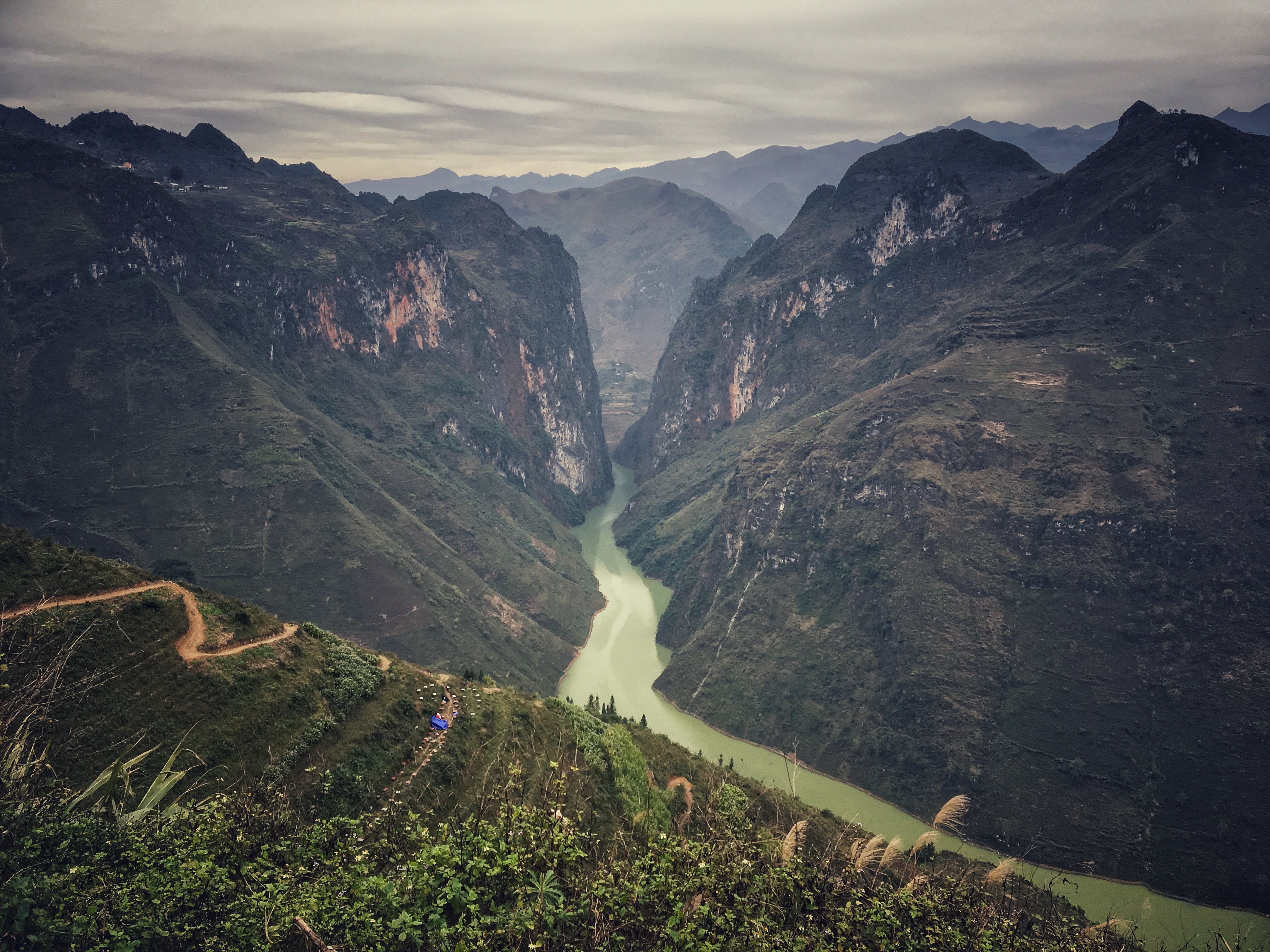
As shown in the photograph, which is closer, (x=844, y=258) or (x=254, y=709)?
(x=254, y=709)

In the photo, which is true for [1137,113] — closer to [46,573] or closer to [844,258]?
[844,258]

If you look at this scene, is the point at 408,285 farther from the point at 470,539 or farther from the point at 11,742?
the point at 11,742

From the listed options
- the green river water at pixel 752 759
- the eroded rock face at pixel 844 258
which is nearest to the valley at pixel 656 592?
the green river water at pixel 752 759

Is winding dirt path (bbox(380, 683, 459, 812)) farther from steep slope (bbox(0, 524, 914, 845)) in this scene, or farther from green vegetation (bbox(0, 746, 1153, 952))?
green vegetation (bbox(0, 746, 1153, 952))

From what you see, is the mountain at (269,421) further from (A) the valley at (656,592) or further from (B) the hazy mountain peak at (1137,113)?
(B) the hazy mountain peak at (1137,113)

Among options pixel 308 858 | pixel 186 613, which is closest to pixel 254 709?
pixel 186 613

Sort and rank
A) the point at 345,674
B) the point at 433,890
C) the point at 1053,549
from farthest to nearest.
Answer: the point at 1053,549 < the point at 345,674 < the point at 433,890
